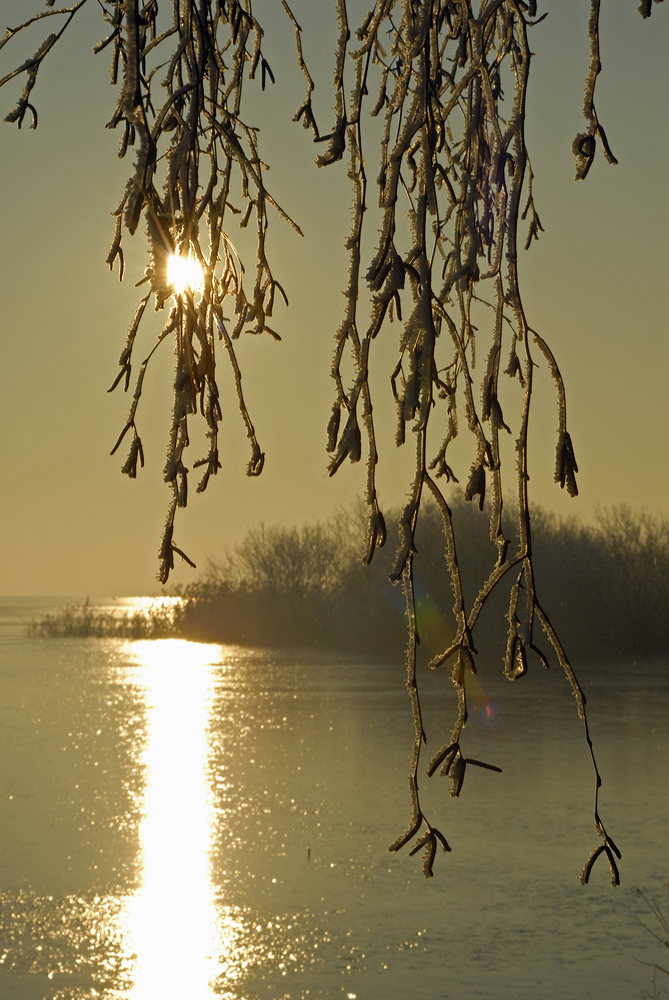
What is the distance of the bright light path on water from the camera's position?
7.58 metres

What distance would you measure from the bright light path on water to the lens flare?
654 cm

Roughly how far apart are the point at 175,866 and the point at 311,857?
1.25m

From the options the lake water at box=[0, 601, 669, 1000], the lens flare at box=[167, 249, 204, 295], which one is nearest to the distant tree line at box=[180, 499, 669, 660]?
the lake water at box=[0, 601, 669, 1000]

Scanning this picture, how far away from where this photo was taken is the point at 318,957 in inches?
307

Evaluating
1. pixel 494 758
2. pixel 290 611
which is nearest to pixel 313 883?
pixel 494 758

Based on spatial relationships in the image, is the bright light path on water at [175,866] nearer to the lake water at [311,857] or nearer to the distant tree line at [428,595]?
the lake water at [311,857]

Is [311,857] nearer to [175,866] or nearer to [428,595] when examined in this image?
[175,866]

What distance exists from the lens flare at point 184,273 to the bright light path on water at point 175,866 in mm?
6537

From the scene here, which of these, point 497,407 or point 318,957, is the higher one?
point 497,407

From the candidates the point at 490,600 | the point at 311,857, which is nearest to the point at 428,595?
the point at 490,600

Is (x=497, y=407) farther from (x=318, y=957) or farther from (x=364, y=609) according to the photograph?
(x=364, y=609)

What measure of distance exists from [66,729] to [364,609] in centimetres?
1912

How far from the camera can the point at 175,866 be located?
1034 cm

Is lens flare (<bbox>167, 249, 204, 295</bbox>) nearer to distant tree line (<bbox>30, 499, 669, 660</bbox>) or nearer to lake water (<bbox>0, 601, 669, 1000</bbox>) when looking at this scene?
lake water (<bbox>0, 601, 669, 1000</bbox>)
